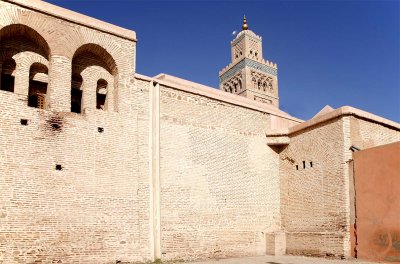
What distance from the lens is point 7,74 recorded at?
30.9 ft

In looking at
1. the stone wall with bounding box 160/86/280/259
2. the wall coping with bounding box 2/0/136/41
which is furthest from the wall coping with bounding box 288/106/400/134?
the wall coping with bounding box 2/0/136/41

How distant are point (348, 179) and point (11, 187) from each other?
797 cm

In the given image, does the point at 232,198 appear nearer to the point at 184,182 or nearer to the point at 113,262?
the point at 184,182

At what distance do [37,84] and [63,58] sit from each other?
934 millimetres

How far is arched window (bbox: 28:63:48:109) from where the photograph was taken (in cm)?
980

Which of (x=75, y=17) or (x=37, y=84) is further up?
(x=75, y=17)

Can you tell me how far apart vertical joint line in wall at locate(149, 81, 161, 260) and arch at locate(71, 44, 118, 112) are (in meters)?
1.03

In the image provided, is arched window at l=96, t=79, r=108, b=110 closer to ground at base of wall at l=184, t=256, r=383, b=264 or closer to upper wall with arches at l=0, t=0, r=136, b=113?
upper wall with arches at l=0, t=0, r=136, b=113

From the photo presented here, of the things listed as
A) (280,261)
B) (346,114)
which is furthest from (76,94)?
(346,114)

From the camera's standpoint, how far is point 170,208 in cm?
1033

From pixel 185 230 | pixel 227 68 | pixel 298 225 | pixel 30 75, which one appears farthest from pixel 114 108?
pixel 227 68

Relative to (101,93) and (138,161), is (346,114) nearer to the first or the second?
(138,161)

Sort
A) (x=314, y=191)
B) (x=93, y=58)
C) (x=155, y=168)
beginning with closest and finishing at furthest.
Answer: (x=155, y=168) → (x=93, y=58) → (x=314, y=191)

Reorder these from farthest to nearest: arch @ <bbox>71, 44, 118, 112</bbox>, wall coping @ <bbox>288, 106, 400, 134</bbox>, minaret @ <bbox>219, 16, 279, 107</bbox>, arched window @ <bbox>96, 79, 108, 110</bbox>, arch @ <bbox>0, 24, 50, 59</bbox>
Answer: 1. minaret @ <bbox>219, 16, 279, 107</bbox>
2. wall coping @ <bbox>288, 106, 400, 134</bbox>
3. arched window @ <bbox>96, 79, 108, 110</bbox>
4. arch @ <bbox>71, 44, 118, 112</bbox>
5. arch @ <bbox>0, 24, 50, 59</bbox>
